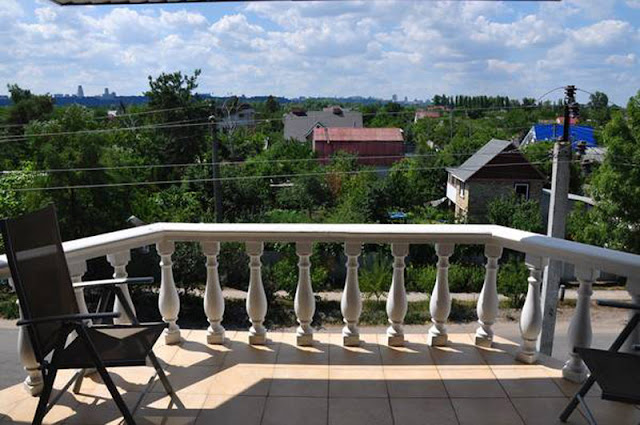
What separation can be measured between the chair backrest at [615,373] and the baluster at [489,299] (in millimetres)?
797

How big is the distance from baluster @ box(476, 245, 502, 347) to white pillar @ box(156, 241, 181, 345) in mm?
1789

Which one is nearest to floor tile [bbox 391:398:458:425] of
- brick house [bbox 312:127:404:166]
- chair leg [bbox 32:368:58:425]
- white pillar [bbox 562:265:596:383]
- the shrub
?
white pillar [bbox 562:265:596:383]

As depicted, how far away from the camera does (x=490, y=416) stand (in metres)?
2.28

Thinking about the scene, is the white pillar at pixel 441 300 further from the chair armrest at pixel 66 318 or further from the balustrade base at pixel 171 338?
the chair armrest at pixel 66 318

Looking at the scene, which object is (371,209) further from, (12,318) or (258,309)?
(258,309)

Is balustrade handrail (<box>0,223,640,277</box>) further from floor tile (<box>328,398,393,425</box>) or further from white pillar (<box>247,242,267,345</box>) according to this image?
floor tile (<box>328,398,393,425</box>)

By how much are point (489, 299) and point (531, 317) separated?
24 cm

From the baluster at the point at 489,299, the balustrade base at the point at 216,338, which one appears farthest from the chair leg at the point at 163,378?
the baluster at the point at 489,299

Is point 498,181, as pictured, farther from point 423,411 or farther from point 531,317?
point 423,411

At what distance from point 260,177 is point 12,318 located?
521 inches

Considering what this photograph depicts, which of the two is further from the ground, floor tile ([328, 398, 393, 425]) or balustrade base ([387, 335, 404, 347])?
balustrade base ([387, 335, 404, 347])

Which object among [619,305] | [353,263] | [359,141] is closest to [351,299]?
[353,263]

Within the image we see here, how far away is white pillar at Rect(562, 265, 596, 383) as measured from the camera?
7.97ft

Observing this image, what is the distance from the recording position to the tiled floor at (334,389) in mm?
2277
